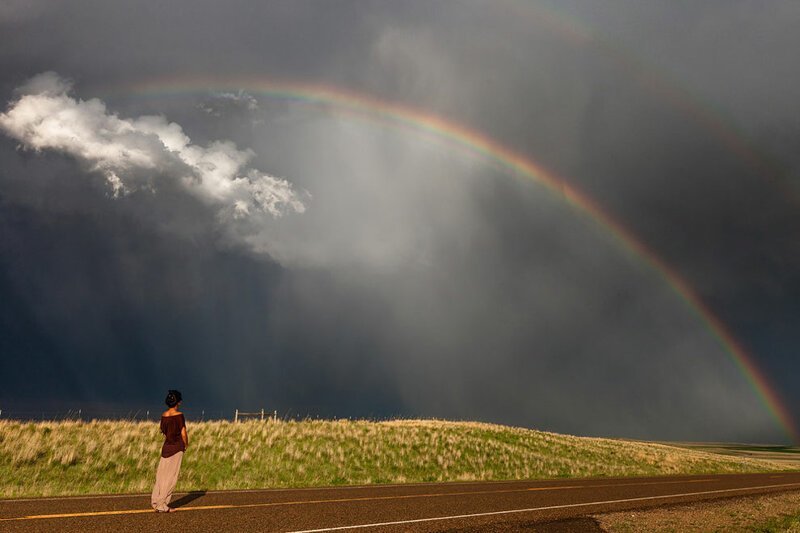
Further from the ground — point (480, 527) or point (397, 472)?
point (397, 472)

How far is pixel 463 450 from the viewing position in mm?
37656

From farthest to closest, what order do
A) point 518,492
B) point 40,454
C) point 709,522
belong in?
1. point 40,454
2. point 518,492
3. point 709,522

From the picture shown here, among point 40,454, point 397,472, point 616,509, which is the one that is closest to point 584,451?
point 397,472

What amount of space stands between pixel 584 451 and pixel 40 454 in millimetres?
39818

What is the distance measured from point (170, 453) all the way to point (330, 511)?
408cm

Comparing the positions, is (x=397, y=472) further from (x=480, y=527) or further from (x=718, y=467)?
(x=718, y=467)

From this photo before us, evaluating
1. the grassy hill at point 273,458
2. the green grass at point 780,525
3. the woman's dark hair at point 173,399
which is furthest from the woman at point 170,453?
the green grass at point 780,525

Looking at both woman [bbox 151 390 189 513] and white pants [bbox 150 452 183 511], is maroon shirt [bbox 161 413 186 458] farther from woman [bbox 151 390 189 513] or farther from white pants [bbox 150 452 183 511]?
white pants [bbox 150 452 183 511]

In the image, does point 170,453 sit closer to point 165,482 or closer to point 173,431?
point 173,431

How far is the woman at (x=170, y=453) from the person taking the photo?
12.2 meters

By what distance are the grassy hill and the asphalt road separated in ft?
17.9

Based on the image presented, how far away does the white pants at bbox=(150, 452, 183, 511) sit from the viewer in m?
12.2

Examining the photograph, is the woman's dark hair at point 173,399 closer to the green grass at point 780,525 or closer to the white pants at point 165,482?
the white pants at point 165,482

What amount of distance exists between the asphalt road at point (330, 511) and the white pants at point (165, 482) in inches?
12.1
